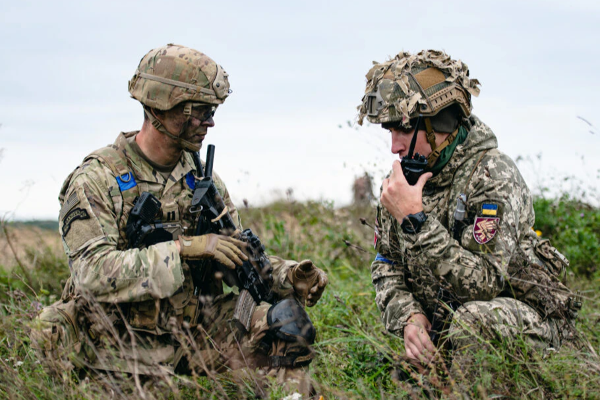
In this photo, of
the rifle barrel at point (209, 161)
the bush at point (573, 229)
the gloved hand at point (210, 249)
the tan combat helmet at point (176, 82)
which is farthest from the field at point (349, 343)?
the tan combat helmet at point (176, 82)

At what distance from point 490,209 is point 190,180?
6.35 ft

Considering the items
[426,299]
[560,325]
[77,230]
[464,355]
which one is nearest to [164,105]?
[77,230]

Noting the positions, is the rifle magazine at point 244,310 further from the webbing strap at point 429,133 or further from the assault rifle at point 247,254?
the webbing strap at point 429,133

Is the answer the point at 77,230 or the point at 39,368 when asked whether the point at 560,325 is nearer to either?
the point at 77,230

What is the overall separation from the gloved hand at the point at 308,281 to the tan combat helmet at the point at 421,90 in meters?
1.00

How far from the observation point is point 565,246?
678cm

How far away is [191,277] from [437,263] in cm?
161

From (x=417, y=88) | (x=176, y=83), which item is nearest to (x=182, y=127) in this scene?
(x=176, y=83)

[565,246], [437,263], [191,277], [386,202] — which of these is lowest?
[565,246]

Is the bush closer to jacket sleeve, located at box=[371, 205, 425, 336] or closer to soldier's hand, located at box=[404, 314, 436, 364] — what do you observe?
jacket sleeve, located at box=[371, 205, 425, 336]

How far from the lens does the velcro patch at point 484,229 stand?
11.0 ft

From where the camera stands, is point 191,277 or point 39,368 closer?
point 39,368

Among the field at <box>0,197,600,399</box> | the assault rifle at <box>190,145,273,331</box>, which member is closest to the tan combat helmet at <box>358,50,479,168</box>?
the field at <box>0,197,600,399</box>

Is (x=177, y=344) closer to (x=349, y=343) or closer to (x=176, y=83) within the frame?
(x=349, y=343)
